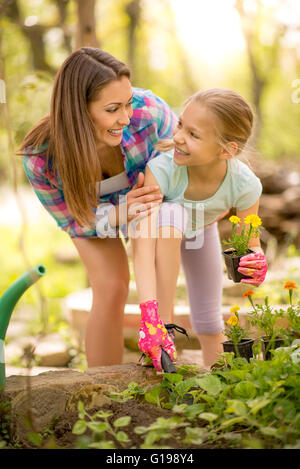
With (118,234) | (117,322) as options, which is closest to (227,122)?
(118,234)

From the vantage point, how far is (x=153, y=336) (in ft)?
6.26

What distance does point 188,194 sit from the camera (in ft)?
7.90

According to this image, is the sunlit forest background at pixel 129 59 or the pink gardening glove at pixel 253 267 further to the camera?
the sunlit forest background at pixel 129 59

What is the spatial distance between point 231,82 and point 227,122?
19.1 m

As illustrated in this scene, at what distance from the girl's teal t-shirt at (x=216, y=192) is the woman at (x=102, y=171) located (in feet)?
0.37

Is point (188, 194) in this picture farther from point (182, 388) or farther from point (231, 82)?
point (231, 82)

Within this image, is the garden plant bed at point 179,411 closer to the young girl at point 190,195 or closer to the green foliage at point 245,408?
the green foliage at point 245,408

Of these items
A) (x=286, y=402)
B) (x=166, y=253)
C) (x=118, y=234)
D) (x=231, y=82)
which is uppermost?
(x=231, y=82)

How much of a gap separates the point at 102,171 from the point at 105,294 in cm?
56

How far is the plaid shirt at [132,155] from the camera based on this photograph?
97.0 inches

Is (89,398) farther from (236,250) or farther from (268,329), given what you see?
(236,250)

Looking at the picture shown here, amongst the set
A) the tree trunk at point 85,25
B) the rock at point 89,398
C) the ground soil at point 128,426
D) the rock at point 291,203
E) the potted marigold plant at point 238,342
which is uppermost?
the tree trunk at point 85,25

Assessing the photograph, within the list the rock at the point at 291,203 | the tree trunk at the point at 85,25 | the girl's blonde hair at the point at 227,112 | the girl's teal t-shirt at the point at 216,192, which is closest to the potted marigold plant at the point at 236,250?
the girl's teal t-shirt at the point at 216,192
